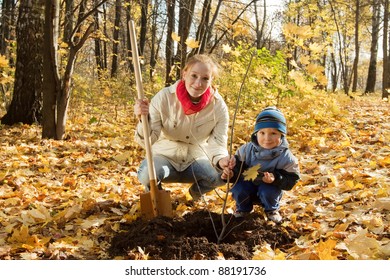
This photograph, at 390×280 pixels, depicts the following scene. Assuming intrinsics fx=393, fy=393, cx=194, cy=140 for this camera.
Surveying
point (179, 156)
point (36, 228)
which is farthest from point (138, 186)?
point (36, 228)

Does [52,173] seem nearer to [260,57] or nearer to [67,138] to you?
[67,138]

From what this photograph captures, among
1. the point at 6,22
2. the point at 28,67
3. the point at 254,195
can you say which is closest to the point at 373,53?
the point at 6,22

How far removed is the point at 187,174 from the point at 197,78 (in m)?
0.78

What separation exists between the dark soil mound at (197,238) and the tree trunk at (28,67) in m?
3.76

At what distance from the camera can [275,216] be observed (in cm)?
238

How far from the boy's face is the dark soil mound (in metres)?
0.44

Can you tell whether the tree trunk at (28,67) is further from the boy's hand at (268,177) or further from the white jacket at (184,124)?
the boy's hand at (268,177)

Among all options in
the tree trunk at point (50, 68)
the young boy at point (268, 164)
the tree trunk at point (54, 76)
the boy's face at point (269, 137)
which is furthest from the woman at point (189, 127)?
the tree trunk at point (50, 68)

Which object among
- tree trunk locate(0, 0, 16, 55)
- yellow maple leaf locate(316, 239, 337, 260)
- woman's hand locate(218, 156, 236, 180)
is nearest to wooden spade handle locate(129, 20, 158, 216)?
woman's hand locate(218, 156, 236, 180)

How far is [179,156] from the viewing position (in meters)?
2.84

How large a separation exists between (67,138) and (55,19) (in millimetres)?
1443

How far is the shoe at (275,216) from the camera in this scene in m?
2.35

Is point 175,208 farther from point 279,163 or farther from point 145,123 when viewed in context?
point 279,163

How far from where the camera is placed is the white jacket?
2693 mm
